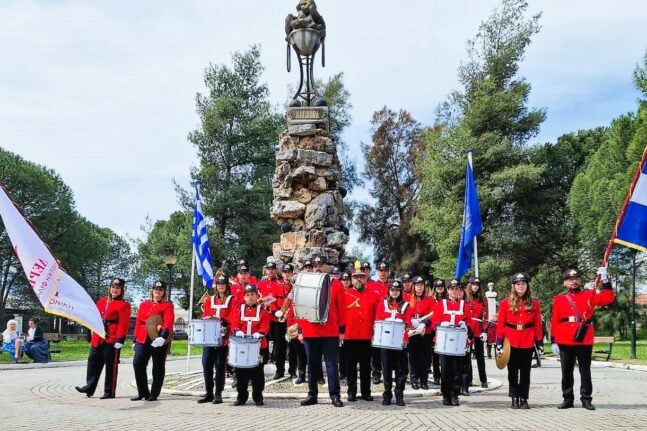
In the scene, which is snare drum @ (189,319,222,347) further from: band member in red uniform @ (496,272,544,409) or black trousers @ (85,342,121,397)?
band member in red uniform @ (496,272,544,409)

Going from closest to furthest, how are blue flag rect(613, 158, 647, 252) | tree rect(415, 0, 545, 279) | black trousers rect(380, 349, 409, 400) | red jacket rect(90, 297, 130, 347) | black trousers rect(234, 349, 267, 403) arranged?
blue flag rect(613, 158, 647, 252)
black trousers rect(380, 349, 409, 400)
black trousers rect(234, 349, 267, 403)
red jacket rect(90, 297, 130, 347)
tree rect(415, 0, 545, 279)

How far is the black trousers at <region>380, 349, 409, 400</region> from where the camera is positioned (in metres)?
10.7

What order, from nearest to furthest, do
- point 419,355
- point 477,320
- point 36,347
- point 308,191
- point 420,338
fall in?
1. point 420,338
2. point 419,355
3. point 477,320
4. point 308,191
5. point 36,347

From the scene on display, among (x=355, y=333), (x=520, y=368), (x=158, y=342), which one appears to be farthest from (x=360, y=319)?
(x=158, y=342)

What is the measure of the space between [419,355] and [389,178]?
137 feet

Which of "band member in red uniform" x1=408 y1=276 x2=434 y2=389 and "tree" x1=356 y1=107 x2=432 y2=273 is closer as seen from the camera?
"band member in red uniform" x1=408 y1=276 x2=434 y2=389

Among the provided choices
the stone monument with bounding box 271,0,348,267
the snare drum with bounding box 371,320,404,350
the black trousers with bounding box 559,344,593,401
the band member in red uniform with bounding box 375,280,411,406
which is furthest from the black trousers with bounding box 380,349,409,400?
the stone monument with bounding box 271,0,348,267

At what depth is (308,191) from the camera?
16672mm

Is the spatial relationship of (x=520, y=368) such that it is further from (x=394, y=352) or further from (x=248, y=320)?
(x=248, y=320)

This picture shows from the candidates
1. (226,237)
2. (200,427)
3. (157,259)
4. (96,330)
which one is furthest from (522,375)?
(157,259)

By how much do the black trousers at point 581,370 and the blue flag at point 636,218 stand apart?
5.88 feet

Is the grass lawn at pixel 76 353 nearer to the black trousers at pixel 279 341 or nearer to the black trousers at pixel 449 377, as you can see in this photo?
the black trousers at pixel 279 341

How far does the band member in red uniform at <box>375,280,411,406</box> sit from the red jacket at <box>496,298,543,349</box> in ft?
5.16

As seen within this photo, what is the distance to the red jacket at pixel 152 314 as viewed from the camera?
11289 mm
